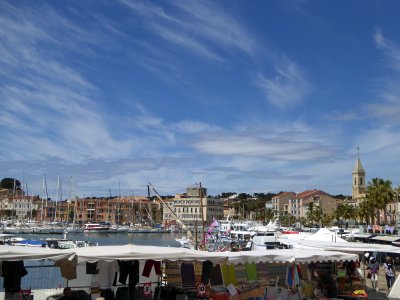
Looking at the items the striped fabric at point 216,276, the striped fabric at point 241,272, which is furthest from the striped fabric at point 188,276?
A: the striped fabric at point 241,272

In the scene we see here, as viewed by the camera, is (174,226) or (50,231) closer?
(50,231)

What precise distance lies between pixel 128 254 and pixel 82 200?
187349 mm

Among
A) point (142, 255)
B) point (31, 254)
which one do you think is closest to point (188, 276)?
point (142, 255)

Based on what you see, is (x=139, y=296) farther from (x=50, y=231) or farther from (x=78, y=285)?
(x=50, y=231)

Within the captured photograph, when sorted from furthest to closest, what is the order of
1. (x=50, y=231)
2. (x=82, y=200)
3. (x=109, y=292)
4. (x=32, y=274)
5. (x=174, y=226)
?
(x=82, y=200)
(x=174, y=226)
(x=50, y=231)
(x=32, y=274)
(x=109, y=292)

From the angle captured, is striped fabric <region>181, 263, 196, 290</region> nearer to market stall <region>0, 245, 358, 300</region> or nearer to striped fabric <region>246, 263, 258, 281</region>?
market stall <region>0, 245, 358, 300</region>

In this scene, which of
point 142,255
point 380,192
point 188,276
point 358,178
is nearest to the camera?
point 142,255

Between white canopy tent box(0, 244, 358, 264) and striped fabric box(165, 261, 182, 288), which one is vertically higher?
white canopy tent box(0, 244, 358, 264)

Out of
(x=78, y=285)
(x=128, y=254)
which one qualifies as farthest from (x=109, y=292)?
(x=128, y=254)

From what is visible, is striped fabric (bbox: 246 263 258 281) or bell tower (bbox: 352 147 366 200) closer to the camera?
striped fabric (bbox: 246 263 258 281)

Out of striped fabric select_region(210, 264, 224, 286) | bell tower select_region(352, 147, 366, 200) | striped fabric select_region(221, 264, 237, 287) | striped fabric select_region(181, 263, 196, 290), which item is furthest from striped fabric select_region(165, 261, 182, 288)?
bell tower select_region(352, 147, 366, 200)

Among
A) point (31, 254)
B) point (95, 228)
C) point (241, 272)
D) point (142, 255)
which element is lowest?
point (95, 228)

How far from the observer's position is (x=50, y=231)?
12488cm

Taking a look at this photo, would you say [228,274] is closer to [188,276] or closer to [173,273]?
[188,276]
